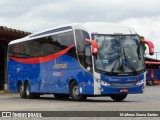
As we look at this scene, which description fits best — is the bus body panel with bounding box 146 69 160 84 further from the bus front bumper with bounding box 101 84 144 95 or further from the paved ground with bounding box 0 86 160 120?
the bus front bumper with bounding box 101 84 144 95

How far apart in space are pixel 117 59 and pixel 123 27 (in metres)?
1.77

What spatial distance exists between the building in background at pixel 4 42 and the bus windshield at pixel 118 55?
1634cm

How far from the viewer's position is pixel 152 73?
60906mm

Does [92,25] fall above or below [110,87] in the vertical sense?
above

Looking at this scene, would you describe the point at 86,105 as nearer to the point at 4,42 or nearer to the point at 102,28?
the point at 102,28

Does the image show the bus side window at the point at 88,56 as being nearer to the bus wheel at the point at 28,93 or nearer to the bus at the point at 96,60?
the bus at the point at 96,60

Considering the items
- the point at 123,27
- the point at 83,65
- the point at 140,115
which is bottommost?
the point at 140,115

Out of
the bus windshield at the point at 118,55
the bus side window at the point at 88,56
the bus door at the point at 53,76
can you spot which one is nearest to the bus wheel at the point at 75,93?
the bus door at the point at 53,76

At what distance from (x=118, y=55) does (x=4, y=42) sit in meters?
23.8

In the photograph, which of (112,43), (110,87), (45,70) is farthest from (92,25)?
(45,70)

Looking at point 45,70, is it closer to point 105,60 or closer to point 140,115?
point 105,60

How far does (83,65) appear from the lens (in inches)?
818

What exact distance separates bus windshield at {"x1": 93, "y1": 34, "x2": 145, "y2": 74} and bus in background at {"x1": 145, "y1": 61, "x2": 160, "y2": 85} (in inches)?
1562

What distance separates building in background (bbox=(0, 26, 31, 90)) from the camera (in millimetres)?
37631
